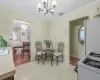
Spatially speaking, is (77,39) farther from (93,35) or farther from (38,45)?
(93,35)

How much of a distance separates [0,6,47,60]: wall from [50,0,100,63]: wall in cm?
66

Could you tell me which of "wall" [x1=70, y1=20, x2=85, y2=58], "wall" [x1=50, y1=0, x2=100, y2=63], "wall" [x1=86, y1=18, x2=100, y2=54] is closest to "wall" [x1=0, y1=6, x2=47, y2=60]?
"wall" [x1=50, y1=0, x2=100, y2=63]

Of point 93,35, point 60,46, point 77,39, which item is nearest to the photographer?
point 93,35

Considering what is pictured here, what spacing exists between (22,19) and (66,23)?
2.10 metres

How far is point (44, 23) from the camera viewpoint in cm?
487

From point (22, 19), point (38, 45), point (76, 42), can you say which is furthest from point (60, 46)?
point (22, 19)

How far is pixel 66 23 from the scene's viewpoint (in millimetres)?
3941

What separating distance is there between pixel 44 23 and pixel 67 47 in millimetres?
2027

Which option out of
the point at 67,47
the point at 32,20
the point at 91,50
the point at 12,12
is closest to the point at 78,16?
the point at 67,47

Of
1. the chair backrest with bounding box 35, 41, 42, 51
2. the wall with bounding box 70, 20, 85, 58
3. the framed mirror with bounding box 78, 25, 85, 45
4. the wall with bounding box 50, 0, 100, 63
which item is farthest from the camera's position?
the wall with bounding box 70, 20, 85, 58

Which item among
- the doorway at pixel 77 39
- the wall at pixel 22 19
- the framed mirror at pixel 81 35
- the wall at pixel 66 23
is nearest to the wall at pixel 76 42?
the doorway at pixel 77 39

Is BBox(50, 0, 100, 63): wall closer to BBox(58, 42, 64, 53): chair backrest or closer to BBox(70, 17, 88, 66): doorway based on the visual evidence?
BBox(58, 42, 64, 53): chair backrest

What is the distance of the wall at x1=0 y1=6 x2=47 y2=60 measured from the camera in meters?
3.12

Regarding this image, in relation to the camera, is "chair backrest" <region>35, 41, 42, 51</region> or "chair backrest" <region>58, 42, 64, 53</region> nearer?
"chair backrest" <region>58, 42, 64, 53</region>
